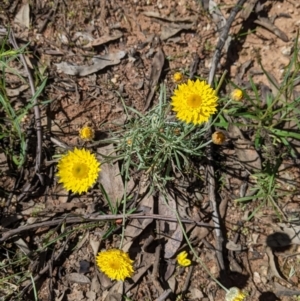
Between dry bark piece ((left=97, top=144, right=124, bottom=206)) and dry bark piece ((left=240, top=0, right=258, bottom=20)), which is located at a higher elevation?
dry bark piece ((left=240, top=0, right=258, bottom=20))

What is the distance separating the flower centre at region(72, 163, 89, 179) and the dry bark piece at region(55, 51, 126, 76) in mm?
925

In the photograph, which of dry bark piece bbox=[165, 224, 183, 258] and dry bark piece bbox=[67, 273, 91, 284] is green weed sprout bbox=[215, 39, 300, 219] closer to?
dry bark piece bbox=[165, 224, 183, 258]

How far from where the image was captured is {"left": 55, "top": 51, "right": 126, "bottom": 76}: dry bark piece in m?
3.23

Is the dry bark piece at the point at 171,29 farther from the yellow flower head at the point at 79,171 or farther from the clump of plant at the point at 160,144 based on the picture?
the yellow flower head at the point at 79,171

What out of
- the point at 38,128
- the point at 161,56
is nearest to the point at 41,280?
the point at 38,128

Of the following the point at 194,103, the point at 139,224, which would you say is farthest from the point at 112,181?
the point at 194,103

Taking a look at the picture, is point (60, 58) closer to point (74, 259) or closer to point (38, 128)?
point (38, 128)

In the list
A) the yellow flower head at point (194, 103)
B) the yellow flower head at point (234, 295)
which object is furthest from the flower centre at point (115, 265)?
the yellow flower head at point (194, 103)

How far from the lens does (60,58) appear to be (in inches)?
128

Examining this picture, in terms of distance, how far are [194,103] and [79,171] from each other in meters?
0.75

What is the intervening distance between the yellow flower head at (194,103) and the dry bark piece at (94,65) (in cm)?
96

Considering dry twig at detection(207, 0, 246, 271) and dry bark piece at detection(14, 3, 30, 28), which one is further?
dry bark piece at detection(14, 3, 30, 28)

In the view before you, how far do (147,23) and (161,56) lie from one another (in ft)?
0.92

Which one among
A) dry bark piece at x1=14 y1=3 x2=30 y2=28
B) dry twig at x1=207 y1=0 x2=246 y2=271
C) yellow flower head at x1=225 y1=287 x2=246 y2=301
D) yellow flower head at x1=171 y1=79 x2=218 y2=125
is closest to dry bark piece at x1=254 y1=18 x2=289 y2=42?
dry twig at x1=207 y1=0 x2=246 y2=271
